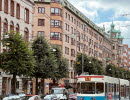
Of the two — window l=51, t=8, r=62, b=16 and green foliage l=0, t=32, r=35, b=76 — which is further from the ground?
window l=51, t=8, r=62, b=16

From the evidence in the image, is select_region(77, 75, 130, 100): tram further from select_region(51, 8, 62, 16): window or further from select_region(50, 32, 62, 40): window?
select_region(51, 8, 62, 16): window

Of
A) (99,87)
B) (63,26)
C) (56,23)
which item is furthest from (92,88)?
(63,26)

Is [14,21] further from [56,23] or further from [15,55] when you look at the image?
[56,23]

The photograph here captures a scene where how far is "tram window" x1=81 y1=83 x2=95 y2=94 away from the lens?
33344 millimetres

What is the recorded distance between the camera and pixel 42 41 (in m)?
52.7

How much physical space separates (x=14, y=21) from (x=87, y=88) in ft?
70.1

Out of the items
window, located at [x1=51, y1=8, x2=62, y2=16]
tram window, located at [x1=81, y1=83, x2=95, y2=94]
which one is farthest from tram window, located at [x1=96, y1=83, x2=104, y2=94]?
window, located at [x1=51, y1=8, x2=62, y2=16]

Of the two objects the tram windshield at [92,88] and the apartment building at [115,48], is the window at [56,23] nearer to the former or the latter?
the tram windshield at [92,88]

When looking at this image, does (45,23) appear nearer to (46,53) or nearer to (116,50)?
(46,53)

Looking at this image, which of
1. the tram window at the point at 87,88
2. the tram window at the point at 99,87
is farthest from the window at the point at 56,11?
the tram window at the point at 99,87

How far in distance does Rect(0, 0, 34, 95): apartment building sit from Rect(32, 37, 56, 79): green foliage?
2.89 metres

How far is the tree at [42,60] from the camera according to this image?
51.9m

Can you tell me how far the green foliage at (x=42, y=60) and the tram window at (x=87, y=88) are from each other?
60.2ft

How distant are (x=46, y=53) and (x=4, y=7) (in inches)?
363
